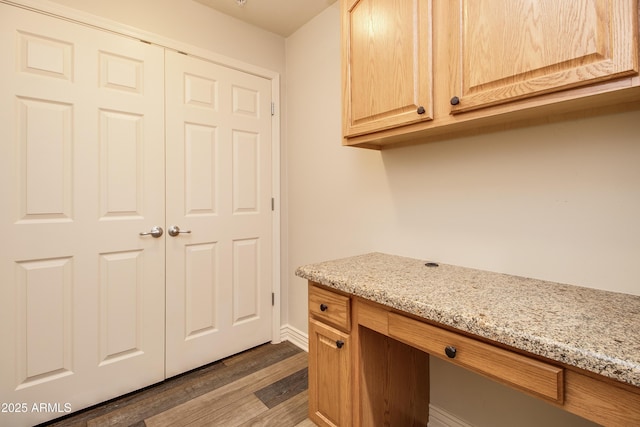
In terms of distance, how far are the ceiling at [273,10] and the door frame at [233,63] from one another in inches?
12.4

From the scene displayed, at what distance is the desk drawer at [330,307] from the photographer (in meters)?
1.25

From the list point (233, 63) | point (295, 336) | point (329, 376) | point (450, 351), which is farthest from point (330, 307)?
point (233, 63)

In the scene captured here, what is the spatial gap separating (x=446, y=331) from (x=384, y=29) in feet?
3.99

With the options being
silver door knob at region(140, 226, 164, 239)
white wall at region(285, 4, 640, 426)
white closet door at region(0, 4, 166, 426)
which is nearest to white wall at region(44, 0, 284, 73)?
white closet door at region(0, 4, 166, 426)

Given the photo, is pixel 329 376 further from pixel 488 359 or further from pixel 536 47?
pixel 536 47

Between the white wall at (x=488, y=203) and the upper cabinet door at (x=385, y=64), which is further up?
the upper cabinet door at (x=385, y=64)

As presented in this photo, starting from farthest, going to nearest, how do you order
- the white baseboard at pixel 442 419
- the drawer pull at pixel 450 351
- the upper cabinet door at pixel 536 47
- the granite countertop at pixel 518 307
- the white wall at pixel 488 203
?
the white baseboard at pixel 442 419 < the white wall at pixel 488 203 < the drawer pull at pixel 450 351 < the upper cabinet door at pixel 536 47 < the granite countertop at pixel 518 307

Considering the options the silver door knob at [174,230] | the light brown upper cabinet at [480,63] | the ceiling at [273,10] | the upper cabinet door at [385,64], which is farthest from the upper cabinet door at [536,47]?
the silver door knob at [174,230]

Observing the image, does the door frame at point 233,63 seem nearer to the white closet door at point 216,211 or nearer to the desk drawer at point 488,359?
the white closet door at point 216,211

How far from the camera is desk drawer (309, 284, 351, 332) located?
1247 millimetres

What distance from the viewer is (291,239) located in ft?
8.12

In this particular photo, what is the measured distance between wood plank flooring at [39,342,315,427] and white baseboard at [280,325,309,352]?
0.65ft

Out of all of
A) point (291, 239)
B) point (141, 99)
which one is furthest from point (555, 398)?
point (141, 99)

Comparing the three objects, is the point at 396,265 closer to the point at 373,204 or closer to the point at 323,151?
the point at 373,204
